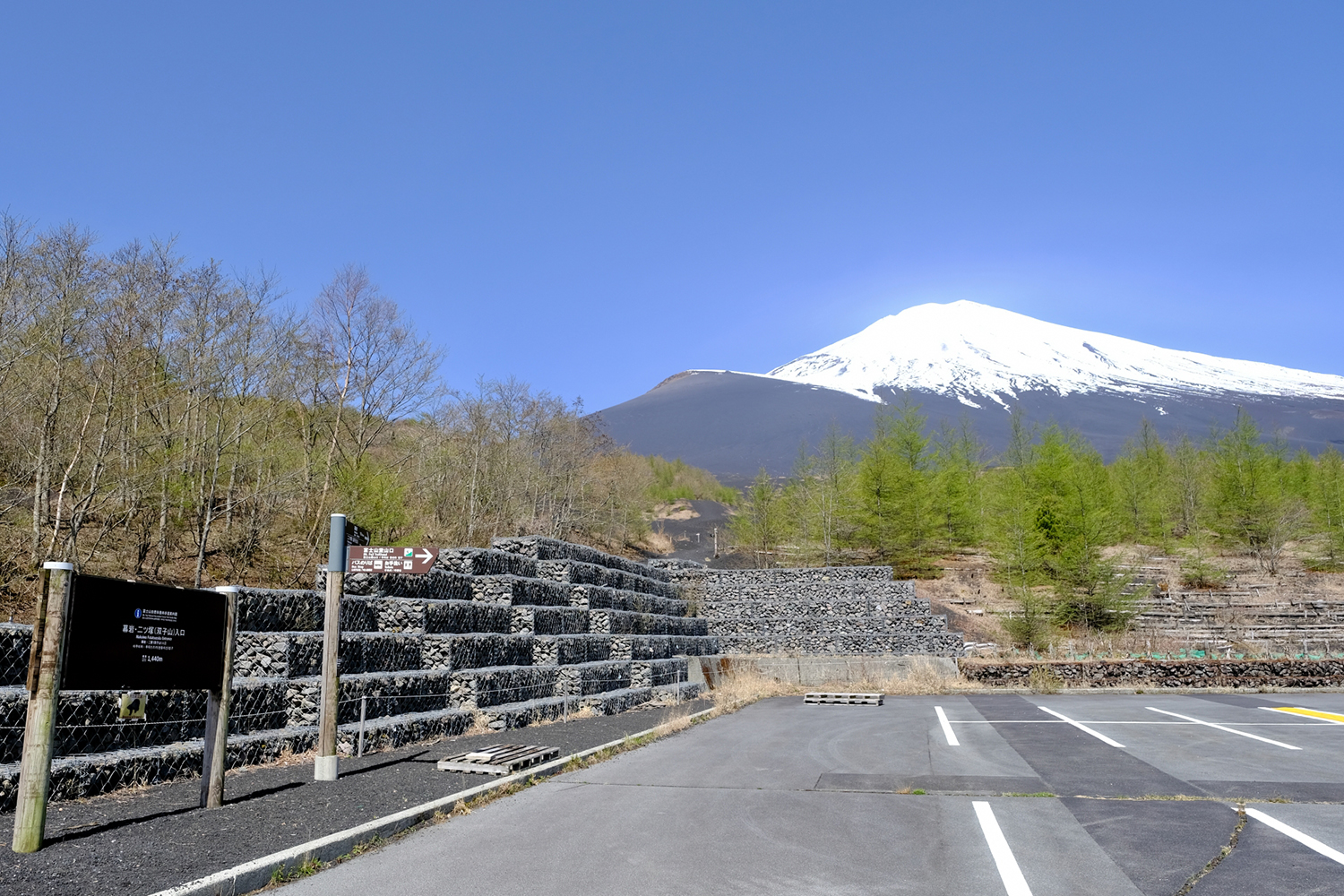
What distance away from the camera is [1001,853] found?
627cm

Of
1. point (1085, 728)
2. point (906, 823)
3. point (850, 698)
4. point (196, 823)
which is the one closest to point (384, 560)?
point (196, 823)

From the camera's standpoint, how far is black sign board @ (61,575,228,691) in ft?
19.4

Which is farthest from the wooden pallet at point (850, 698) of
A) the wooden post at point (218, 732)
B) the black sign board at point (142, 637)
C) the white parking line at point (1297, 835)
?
the black sign board at point (142, 637)

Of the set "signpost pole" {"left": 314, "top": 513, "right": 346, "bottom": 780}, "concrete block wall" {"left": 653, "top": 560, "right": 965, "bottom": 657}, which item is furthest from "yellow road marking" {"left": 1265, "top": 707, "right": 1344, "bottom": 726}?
"signpost pole" {"left": 314, "top": 513, "right": 346, "bottom": 780}

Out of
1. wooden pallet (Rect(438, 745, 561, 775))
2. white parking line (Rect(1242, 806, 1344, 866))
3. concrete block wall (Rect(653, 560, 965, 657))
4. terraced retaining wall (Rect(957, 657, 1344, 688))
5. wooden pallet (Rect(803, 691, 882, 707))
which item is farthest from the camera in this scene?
concrete block wall (Rect(653, 560, 965, 657))

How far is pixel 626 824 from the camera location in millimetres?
7305

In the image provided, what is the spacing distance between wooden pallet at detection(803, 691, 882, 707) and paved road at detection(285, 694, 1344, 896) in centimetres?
796

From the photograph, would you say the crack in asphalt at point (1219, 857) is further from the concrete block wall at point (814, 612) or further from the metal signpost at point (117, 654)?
the concrete block wall at point (814, 612)

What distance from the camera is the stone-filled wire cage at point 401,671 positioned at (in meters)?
8.08

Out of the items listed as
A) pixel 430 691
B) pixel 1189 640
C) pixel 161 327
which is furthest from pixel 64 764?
pixel 1189 640

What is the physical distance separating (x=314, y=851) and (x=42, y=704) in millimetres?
2046

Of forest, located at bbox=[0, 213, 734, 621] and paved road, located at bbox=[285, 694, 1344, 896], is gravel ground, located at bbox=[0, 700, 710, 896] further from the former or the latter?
forest, located at bbox=[0, 213, 734, 621]

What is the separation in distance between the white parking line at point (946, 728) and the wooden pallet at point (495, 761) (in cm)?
663

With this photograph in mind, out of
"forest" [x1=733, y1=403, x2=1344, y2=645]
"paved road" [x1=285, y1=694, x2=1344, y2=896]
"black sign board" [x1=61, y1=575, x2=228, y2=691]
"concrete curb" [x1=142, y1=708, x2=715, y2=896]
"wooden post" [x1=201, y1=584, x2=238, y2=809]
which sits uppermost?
"forest" [x1=733, y1=403, x2=1344, y2=645]
